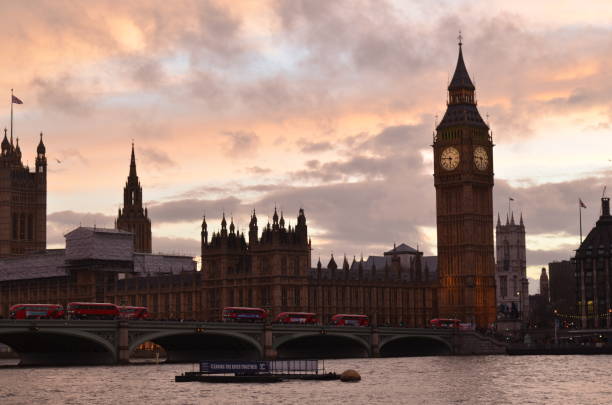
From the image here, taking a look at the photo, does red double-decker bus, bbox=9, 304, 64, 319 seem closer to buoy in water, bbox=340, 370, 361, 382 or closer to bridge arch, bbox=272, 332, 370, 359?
bridge arch, bbox=272, 332, 370, 359

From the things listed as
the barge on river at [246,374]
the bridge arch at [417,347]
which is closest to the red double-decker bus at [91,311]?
the barge on river at [246,374]

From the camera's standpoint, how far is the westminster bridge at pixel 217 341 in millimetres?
131000

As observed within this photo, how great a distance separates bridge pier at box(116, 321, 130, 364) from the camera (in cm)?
13225

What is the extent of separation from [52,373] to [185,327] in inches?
595

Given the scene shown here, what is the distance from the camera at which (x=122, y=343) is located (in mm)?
132375

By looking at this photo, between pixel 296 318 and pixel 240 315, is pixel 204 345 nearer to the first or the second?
pixel 240 315

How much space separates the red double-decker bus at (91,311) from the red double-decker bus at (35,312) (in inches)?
69.1

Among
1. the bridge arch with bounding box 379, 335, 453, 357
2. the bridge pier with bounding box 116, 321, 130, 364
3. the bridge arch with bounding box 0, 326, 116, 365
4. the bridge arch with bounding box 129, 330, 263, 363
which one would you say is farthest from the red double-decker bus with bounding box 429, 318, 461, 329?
the bridge pier with bounding box 116, 321, 130, 364

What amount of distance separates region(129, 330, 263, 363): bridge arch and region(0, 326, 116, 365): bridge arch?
3.58 meters

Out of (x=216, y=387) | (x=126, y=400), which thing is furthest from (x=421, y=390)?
(x=126, y=400)

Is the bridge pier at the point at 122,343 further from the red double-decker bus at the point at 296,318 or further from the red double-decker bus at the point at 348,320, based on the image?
the red double-decker bus at the point at 348,320

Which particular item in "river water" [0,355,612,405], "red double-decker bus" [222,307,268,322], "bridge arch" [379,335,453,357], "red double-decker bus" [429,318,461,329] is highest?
"red double-decker bus" [222,307,268,322]

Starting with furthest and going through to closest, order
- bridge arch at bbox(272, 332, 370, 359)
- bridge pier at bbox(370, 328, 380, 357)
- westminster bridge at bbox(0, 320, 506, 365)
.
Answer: bridge pier at bbox(370, 328, 380, 357) < bridge arch at bbox(272, 332, 370, 359) < westminster bridge at bbox(0, 320, 506, 365)

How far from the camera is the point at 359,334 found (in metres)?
163
